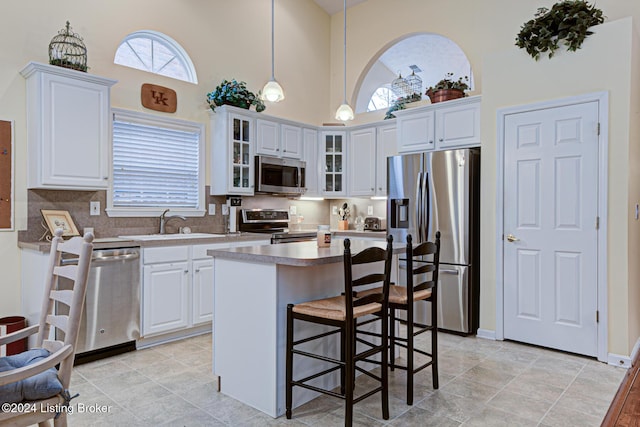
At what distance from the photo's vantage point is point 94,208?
3.77 metres

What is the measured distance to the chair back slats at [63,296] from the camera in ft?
5.38

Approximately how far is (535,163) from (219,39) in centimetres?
368

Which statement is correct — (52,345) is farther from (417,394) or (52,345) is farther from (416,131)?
(416,131)

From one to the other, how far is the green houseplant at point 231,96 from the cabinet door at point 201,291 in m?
1.78

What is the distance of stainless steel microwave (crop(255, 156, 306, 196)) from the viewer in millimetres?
4828

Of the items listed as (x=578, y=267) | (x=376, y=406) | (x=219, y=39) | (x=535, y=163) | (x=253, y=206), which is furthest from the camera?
(x=253, y=206)

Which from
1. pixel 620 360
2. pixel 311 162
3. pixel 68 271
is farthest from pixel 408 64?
pixel 68 271

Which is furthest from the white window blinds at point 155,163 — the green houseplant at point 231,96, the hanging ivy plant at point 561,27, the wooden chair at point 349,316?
the hanging ivy plant at point 561,27

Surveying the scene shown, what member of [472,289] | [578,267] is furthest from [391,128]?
[578,267]

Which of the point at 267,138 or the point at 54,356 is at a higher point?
the point at 267,138

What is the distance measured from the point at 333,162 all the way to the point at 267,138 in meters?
1.13

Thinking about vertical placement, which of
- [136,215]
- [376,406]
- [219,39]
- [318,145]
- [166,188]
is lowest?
[376,406]

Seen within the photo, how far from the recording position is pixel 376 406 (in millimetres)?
2471

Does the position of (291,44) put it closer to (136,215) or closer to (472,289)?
(136,215)
